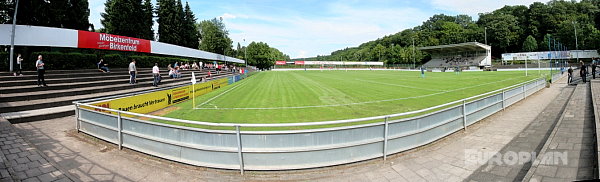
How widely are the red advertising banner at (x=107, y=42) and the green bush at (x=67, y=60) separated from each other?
4.91 feet

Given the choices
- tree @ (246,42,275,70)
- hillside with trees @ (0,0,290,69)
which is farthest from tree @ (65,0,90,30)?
tree @ (246,42,275,70)

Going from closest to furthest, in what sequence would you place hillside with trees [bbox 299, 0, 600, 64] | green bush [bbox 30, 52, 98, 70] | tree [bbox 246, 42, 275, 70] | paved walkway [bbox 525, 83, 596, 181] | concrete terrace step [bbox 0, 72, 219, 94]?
paved walkway [bbox 525, 83, 596, 181] < concrete terrace step [bbox 0, 72, 219, 94] < green bush [bbox 30, 52, 98, 70] < hillside with trees [bbox 299, 0, 600, 64] < tree [bbox 246, 42, 275, 70]

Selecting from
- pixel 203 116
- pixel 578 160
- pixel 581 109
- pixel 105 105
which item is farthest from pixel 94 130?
pixel 581 109

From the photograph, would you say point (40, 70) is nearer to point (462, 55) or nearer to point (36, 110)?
point (36, 110)

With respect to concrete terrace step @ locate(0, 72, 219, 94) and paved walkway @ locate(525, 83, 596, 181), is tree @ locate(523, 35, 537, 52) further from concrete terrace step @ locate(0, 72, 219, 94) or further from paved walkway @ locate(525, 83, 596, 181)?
concrete terrace step @ locate(0, 72, 219, 94)

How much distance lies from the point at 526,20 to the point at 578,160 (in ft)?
449

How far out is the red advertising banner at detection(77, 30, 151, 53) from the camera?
19.9 meters

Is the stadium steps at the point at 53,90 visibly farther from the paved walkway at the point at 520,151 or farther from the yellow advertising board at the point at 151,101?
the paved walkway at the point at 520,151

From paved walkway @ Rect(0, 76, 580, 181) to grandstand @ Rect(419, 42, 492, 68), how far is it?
81.4 metres

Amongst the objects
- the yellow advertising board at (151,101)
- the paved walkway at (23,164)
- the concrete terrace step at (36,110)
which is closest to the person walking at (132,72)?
the yellow advertising board at (151,101)

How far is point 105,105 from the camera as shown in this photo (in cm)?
934

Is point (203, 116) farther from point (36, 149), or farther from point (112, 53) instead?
point (112, 53)

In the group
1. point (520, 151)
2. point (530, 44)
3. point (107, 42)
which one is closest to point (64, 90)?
point (107, 42)

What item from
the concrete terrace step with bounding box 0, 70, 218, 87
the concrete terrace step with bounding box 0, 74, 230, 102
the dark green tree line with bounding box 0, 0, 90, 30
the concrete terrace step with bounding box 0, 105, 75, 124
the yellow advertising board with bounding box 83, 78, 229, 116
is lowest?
the concrete terrace step with bounding box 0, 105, 75, 124
